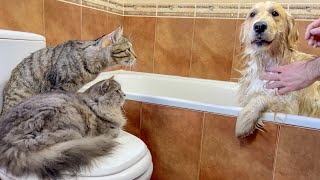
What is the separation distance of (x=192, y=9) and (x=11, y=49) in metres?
1.44

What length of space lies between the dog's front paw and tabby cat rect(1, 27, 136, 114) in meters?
0.69

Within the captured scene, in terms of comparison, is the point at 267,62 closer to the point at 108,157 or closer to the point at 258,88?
the point at 258,88

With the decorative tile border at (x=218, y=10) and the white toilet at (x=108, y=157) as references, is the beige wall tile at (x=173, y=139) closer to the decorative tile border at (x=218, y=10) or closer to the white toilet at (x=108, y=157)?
the white toilet at (x=108, y=157)

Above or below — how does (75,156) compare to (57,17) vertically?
below

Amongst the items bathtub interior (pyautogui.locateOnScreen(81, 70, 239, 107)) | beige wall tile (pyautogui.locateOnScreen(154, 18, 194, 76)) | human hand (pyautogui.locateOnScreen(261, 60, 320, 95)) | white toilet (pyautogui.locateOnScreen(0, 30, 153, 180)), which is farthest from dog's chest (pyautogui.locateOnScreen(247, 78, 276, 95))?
beige wall tile (pyautogui.locateOnScreen(154, 18, 194, 76))

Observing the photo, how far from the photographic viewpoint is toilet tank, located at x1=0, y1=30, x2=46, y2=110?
117cm

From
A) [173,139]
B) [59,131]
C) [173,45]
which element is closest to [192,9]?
[173,45]

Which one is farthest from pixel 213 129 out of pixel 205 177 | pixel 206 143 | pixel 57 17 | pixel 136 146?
pixel 57 17

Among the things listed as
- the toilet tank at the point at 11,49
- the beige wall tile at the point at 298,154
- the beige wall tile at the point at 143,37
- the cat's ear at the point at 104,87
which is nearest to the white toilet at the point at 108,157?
the toilet tank at the point at 11,49

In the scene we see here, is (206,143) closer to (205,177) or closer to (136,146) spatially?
(205,177)

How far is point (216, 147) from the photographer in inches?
48.6

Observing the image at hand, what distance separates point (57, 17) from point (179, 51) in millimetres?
1001

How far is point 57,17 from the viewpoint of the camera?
69.3 inches

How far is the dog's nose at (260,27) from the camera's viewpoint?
1189mm
